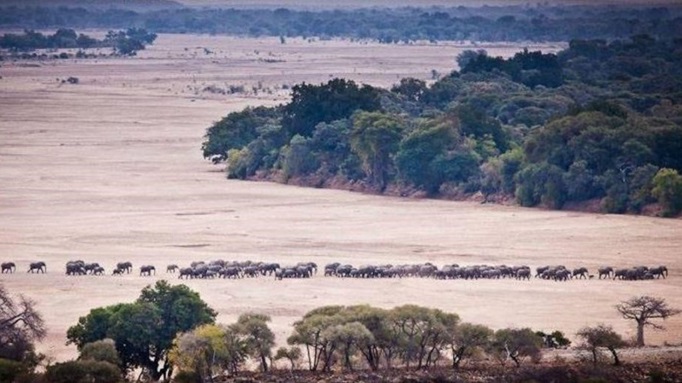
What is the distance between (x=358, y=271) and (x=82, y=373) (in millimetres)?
16256

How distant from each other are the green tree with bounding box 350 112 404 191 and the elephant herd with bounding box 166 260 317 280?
21.7 meters

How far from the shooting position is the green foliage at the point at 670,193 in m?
60.7

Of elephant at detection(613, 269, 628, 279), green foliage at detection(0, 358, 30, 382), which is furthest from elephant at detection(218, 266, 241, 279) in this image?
green foliage at detection(0, 358, 30, 382)

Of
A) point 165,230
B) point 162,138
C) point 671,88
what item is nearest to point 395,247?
point 165,230

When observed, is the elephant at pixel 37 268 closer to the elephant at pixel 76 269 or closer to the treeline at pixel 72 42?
the elephant at pixel 76 269

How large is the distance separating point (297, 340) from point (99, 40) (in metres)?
152

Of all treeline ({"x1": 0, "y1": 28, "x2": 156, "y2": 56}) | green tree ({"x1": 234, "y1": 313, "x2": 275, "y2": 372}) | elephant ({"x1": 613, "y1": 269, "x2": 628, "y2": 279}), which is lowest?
treeline ({"x1": 0, "y1": 28, "x2": 156, "y2": 56})

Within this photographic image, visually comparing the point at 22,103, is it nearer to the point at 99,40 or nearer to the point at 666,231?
the point at 666,231

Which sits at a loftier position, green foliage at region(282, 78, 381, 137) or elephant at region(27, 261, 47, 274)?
green foliage at region(282, 78, 381, 137)

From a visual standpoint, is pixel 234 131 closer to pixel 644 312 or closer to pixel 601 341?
pixel 644 312

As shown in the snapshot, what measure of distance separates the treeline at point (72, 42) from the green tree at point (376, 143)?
89.3 meters

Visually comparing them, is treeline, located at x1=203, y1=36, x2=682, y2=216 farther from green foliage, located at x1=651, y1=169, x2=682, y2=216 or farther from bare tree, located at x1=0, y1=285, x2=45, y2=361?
bare tree, located at x1=0, y1=285, x2=45, y2=361

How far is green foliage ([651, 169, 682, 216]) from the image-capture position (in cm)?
6069

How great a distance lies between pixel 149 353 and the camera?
37.0 metres
